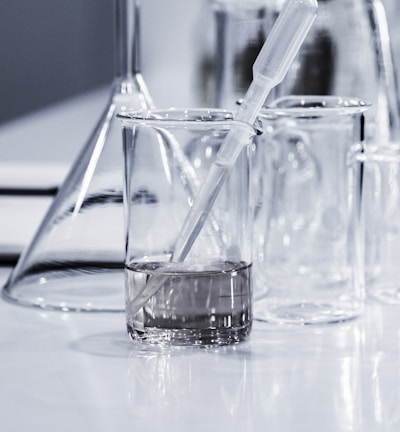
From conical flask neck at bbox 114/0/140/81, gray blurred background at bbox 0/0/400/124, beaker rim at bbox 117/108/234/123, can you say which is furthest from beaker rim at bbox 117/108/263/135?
gray blurred background at bbox 0/0/400/124

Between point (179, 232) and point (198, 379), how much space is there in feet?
0.36

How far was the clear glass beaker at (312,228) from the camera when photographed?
755 millimetres

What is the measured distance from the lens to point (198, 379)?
1.97ft

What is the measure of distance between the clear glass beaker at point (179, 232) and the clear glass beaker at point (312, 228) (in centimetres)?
8

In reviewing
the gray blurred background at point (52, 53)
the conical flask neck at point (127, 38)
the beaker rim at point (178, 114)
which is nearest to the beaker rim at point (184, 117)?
the beaker rim at point (178, 114)

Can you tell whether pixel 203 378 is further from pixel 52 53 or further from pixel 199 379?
pixel 52 53

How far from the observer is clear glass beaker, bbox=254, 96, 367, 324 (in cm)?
76

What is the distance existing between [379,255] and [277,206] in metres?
0.09

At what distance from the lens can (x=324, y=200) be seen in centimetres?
94

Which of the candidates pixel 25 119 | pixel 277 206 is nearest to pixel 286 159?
pixel 277 206

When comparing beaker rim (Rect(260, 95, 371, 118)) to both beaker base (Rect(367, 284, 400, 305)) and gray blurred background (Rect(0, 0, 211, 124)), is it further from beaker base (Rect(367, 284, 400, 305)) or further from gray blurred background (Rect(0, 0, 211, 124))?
gray blurred background (Rect(0, 0, 211, 124))

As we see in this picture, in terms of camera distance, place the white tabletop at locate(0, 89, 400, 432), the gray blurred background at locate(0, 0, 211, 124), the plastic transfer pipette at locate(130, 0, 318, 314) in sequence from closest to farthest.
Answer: the white tabletop at locate(0, 89, 400, 432), the plastic transfer pipette at locate(130, 0, 318, 314), the gray blurred background at locate(0, 0, 211, 124)

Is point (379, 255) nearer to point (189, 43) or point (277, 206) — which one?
point (277, 206)

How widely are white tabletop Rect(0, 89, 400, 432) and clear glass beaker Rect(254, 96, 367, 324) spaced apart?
0.11ft
